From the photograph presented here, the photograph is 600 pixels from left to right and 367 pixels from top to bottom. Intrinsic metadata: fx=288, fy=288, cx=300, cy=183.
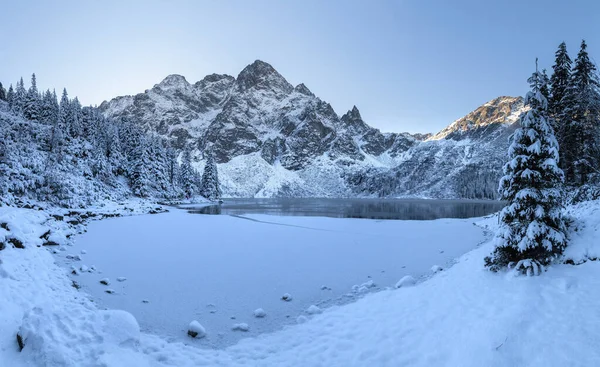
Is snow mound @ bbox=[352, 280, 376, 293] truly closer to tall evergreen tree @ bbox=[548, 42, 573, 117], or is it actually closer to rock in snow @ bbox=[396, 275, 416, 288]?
rock in snow @ bbox=[396, 275, 416, 288]

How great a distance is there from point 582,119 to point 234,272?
27.5m

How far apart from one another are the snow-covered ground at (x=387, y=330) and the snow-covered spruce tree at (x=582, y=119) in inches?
652

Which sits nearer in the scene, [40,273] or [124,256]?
[40,273]

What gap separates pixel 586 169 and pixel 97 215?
47.7 m

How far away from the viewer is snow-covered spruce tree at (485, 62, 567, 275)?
29.8ft

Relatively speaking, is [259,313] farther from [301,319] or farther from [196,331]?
[196,331]

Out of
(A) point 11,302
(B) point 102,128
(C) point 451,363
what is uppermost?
(B) point 102,128

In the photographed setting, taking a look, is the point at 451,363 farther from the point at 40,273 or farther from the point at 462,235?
the point at 462,235

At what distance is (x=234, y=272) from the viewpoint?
13.8 m

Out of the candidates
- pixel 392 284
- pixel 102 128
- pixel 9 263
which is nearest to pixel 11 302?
pixel 9 263

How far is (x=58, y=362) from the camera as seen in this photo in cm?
544

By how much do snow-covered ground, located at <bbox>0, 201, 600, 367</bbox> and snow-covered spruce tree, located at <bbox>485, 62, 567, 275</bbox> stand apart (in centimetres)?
68

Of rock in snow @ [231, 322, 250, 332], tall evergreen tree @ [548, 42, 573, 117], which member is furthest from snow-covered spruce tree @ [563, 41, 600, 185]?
rock in snow @ [231, 322, 250, 332]

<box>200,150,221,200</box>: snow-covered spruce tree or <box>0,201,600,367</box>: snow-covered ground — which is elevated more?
<box>200,150,221,200</box>: snow-covered spruce tree
